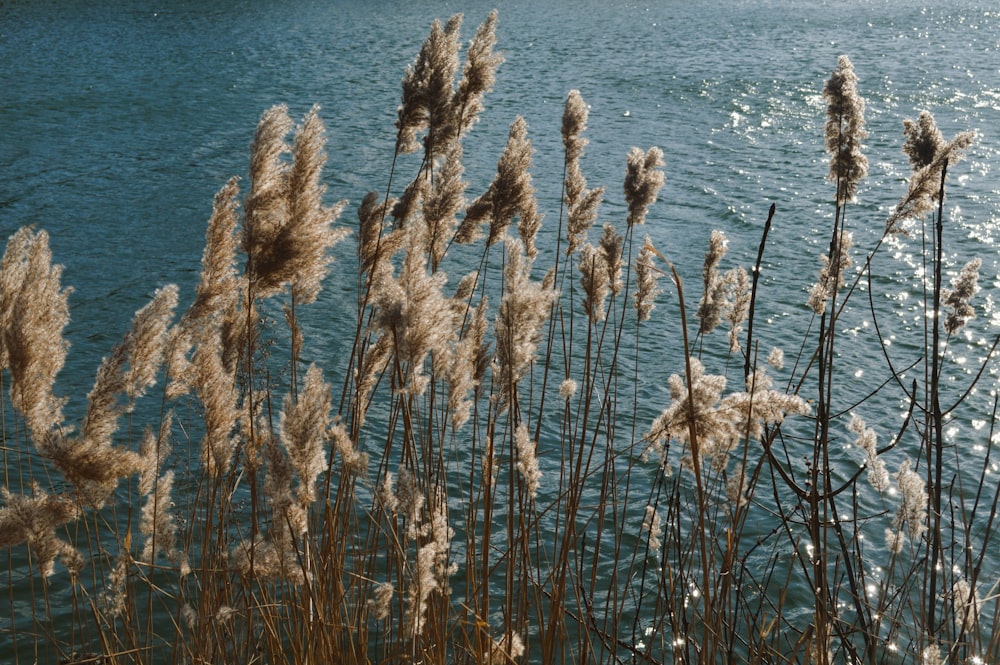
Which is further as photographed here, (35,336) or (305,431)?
(35,336)

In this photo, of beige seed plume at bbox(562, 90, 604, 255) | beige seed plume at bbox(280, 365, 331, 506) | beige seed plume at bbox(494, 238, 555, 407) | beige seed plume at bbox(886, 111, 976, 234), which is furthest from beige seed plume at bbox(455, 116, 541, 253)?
beige seed plume at bbox(280, 365, 331, 506)

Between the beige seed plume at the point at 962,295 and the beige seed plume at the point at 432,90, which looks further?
the beige seed plume at the point at 432,90

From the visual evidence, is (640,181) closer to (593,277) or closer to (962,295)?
(593,277)

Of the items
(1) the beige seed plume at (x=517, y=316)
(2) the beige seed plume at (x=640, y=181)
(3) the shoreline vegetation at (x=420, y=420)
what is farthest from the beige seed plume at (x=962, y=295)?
(1) the beige seed plume at (x=517, y=316)

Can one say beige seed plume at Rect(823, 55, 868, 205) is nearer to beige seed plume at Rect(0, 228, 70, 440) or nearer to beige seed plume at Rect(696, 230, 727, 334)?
beige seed plume at Rect(696, 230, 727, 334)

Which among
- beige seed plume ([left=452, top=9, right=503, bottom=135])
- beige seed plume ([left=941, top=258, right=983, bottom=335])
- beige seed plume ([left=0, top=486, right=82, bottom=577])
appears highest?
beige seed plume ([left=452, top=9, right=503, bottom=135])

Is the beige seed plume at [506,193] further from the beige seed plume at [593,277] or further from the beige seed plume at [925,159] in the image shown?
the beige seed plume at [925,159]

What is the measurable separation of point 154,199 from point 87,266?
1804mm

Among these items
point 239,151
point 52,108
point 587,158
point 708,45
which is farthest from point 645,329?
point 708,45

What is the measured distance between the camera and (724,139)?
11867mm

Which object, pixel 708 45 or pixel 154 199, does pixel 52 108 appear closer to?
pixel 154 199

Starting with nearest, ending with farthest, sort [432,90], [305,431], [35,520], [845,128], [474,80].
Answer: [305,431] < [35,520] < [845,128] < [432,90] < [474,80]

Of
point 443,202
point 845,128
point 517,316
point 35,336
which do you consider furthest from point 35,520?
point 845,128

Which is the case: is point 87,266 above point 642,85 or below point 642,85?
below
